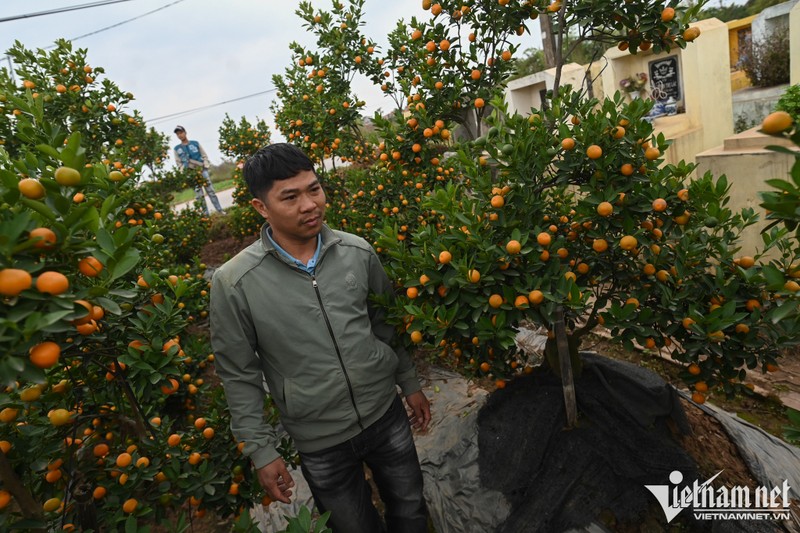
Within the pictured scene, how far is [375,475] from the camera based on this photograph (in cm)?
213

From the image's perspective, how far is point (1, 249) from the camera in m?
0.88

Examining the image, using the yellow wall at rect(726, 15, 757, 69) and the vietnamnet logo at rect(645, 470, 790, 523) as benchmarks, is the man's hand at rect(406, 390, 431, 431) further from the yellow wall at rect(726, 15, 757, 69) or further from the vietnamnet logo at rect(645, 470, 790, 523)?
the yellow wall at rect(726, 15, 757, 69)

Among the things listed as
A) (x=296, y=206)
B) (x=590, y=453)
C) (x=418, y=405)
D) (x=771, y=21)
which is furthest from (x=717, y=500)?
(x=771, y=21)

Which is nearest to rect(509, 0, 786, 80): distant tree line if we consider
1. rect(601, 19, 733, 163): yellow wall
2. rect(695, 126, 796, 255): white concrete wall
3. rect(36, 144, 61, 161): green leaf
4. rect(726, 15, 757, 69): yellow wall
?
rect(726, 15, 757, 69): yellow wall

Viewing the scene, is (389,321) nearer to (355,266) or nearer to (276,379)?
(355,266)

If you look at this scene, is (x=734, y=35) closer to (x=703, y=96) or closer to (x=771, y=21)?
(x=771, y=21)

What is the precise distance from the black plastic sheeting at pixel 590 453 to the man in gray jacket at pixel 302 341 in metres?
0.90

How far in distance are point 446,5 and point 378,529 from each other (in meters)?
3.08

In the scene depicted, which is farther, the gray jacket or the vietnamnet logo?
the vietnamnet logo

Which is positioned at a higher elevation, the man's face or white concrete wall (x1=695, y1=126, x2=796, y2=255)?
the man's face

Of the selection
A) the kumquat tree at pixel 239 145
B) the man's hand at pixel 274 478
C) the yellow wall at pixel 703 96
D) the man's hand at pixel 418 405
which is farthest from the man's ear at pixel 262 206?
the yellow wall at pixel 703 96

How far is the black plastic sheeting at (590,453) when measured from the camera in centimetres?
210

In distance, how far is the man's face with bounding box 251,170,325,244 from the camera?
1734 mm

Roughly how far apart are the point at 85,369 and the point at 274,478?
887 mm
